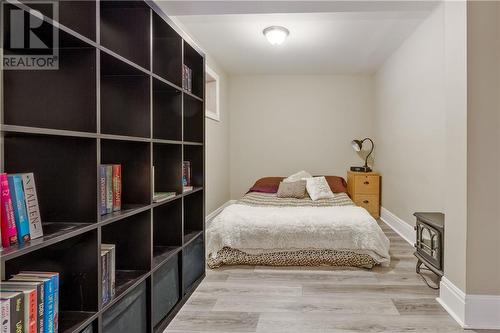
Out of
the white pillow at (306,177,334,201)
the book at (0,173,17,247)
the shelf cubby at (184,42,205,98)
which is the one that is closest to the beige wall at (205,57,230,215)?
the white pillow at (306,177,334,201)

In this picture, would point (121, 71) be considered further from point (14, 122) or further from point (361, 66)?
point (361, 66)

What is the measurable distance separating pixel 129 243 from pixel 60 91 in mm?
892

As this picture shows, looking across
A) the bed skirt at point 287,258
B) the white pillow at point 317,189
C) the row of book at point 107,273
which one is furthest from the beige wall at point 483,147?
the white pillow at point 317,189

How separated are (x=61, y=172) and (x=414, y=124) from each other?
A: 3669mm

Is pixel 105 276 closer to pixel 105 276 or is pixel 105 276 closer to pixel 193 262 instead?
pixel 105 276

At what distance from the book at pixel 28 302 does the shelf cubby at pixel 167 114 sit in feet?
4.65

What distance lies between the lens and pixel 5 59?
133 centimetres

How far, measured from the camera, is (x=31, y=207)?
1.14 metres

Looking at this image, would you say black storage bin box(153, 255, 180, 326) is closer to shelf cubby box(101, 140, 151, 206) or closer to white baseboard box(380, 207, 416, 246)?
shelf cubby box(101, 140, 151, 206)

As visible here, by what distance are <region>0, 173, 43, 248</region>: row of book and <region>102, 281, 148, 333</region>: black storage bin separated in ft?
1.94

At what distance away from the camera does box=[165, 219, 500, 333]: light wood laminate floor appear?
2.09m

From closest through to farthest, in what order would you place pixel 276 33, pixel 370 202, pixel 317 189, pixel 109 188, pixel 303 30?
pixel 109 188 → pixel 276 33 → pixel 303 30 → pixel 317 189 → pixel 370 202

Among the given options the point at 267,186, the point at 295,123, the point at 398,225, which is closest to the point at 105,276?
the point at 398,225

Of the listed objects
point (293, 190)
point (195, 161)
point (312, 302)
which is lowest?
point (312, 302)
